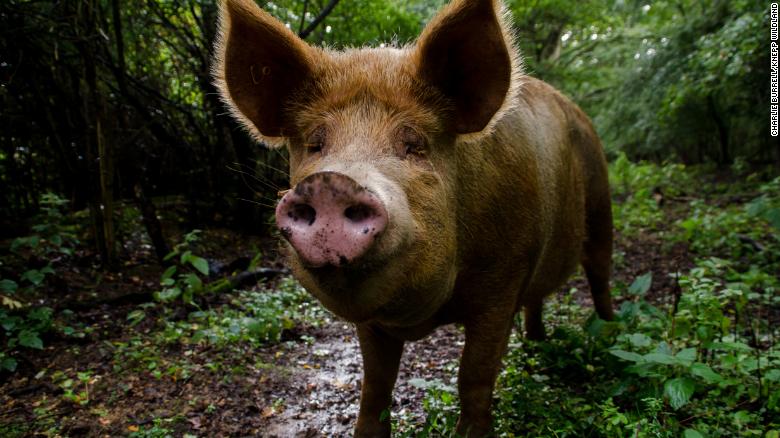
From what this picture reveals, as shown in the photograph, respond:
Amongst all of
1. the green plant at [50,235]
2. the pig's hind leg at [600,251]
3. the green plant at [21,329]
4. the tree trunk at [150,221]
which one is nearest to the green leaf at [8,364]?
the green plant at [21,329]

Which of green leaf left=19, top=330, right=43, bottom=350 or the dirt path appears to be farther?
green leaf left=19, top=330, right=43, bottom=350

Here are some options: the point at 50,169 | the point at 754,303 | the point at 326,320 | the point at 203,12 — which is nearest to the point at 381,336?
the point at 326,320

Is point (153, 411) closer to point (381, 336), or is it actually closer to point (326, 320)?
point (381, 336)

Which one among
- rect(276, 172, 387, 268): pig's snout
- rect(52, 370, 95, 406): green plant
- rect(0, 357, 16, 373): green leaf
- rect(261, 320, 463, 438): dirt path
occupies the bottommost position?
rect(52, 370, 95, 406): green plant

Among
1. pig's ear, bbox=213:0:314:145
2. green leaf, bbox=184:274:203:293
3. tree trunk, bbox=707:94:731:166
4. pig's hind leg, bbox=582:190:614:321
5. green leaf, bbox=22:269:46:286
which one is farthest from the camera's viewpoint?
tree trunk, bbox=707:94:731:166

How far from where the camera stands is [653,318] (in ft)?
13.4

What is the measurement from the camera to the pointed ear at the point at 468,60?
2.06 metres

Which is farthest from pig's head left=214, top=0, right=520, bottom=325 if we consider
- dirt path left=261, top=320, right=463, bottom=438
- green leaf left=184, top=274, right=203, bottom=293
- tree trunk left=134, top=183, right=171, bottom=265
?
tree trunk left=134, top=183, right=171, bottom=265

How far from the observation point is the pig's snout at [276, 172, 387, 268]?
4.68 feet

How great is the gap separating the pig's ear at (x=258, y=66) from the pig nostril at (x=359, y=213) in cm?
100

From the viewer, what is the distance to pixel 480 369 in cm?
258

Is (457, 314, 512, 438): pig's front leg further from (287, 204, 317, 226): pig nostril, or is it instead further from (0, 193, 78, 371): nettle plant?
(0, 193, 78, 371): nettle plant

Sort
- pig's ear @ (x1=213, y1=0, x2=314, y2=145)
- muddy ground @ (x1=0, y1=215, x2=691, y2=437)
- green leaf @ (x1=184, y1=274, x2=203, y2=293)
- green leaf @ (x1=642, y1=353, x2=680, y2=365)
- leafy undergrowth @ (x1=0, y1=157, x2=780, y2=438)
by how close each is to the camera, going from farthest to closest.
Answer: green leaf @ (x1=184, y1=274, x2=203, y2=293) → muddy ground @ (x1=0, y1=215, x2=691, y2=437) → leafy undergrowth @ (x1=0, y1=157, x2=780, y2=438) → green leaf @ (x1=642, y1=353, x2=680, y2=365) → pig's ear @ (x1=213, y1=0, x2=314, y2=145)

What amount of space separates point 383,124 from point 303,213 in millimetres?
640
